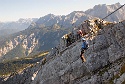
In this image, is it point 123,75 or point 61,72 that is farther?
point 61,72

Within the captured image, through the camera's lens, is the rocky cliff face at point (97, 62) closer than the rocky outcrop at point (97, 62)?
Yes

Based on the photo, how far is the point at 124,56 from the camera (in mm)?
47688

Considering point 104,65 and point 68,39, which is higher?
point 68,39

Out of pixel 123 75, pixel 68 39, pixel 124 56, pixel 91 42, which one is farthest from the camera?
pixel 68 39

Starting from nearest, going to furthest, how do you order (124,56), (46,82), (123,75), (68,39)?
1. (123,75)
2. (124,56)
3. (46,82)
4. (68,39)

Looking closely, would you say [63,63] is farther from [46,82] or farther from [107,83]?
[107,83]

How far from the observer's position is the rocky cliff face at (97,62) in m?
46.0

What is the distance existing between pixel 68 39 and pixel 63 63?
16.7 m

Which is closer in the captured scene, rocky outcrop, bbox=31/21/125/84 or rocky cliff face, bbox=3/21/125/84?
rocky cliff face, bbox=3/21/125/84

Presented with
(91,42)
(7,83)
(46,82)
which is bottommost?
(7,83)

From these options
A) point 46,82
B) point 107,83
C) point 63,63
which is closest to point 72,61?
point 63,63

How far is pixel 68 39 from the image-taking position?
73.6m

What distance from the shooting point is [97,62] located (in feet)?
168

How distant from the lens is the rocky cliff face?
45988mm
